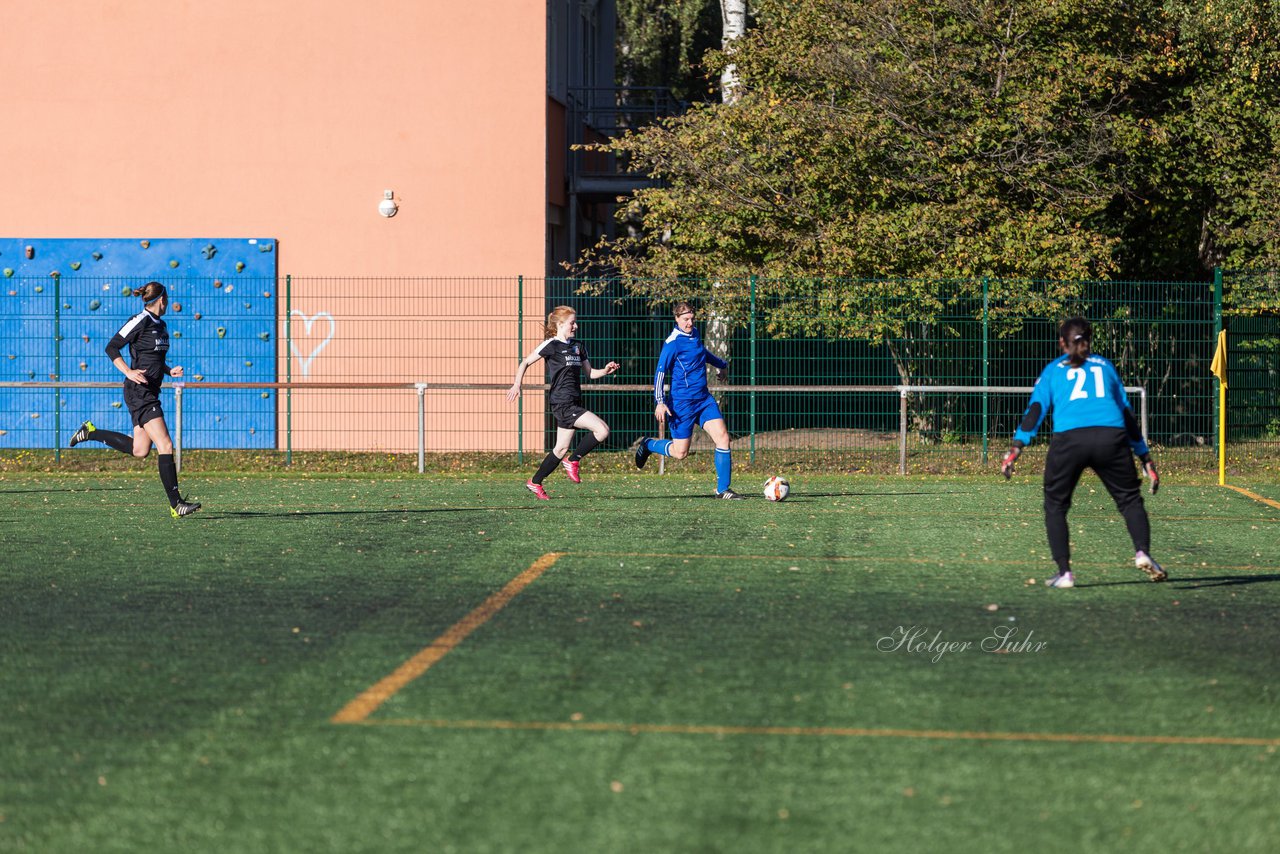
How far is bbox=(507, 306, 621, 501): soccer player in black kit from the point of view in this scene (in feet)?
47.7

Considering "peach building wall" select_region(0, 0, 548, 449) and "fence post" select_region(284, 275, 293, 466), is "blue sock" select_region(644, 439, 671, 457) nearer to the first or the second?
"fence post" select_region(284, 275, 293, 466)

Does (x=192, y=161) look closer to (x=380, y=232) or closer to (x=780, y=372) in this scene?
(x=380, y=232)

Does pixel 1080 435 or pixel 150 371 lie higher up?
pixel 150 371

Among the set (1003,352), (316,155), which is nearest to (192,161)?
(316,155)

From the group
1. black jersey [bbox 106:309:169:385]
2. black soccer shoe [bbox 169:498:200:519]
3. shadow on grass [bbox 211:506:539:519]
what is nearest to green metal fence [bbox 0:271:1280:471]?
shadow on grass [bbox 211:506:539:519]

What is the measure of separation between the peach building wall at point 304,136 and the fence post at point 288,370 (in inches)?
10.1

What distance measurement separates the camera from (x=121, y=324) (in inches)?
854

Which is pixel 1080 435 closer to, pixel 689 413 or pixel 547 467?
pixel 689 413

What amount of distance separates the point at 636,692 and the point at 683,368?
8.30 metres

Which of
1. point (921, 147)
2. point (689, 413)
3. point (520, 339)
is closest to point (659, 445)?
point (689, 413)

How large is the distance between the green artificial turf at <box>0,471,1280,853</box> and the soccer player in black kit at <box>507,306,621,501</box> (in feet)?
8.61

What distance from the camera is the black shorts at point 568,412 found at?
48.6 ft

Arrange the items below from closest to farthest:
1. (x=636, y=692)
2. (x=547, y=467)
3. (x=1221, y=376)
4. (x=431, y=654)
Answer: (x=636, y=692) → (x=431, y=654) → (x=547, y=467) → (x=1221, y=376)

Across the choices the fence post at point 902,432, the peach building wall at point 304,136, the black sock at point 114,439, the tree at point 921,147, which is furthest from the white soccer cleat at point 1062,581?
the peach building wall at point 304,136
